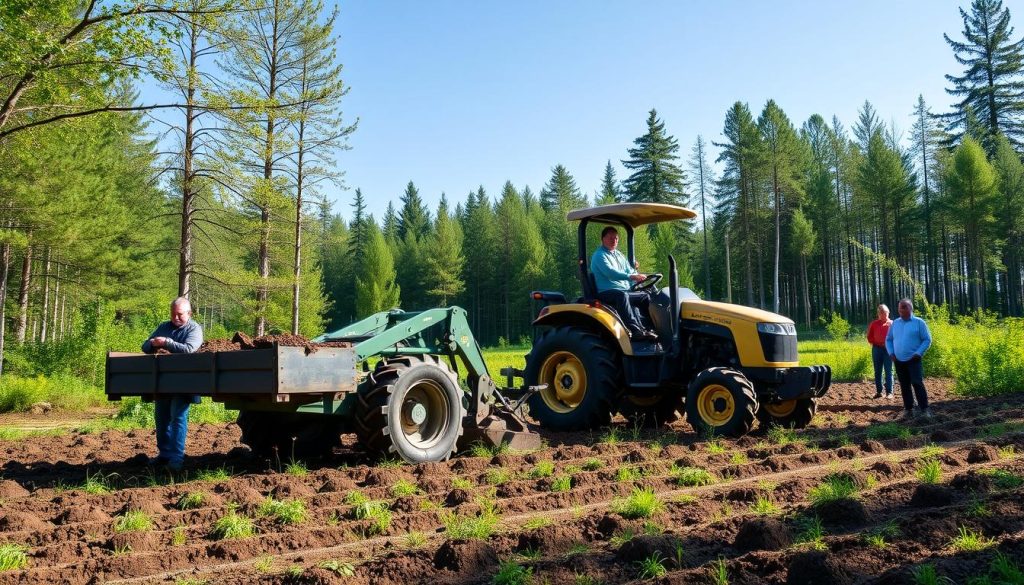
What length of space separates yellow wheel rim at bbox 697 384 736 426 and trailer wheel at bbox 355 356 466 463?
8.80ft

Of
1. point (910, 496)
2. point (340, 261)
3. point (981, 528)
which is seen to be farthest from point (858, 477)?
point (340, 261)

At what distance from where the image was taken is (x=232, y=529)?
187 inches

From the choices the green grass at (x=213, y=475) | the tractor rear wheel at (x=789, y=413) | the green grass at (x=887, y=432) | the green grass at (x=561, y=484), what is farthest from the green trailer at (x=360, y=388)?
the green grass at (x=887, y=432)

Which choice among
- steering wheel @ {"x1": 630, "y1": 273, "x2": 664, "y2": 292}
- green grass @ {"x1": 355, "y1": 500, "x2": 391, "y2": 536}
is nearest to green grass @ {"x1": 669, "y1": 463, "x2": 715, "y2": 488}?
green grass @ {"x1": 355, "y1": 500, "x2": 391, "y2": 536}

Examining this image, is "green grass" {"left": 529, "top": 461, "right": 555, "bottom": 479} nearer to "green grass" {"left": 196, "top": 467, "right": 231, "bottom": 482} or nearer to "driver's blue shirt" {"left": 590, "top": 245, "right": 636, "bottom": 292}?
"green grass" {"left": 196, "top": 467, "right": 231, "bottom": 482}

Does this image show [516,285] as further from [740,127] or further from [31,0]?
[31,0]

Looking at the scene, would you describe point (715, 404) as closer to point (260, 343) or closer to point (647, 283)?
point (647, 283)

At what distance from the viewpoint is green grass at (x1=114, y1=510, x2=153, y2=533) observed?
493 centimetres

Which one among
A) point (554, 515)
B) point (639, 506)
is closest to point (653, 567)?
point (639, 506)

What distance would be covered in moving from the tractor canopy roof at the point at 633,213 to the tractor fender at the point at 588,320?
3.66ft

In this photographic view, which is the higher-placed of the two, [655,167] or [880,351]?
[655,167]

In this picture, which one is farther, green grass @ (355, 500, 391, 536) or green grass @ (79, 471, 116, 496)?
green grass @ (79, 471, 116, 496)

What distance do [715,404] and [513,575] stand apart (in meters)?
5.31

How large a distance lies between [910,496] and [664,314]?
431cm
